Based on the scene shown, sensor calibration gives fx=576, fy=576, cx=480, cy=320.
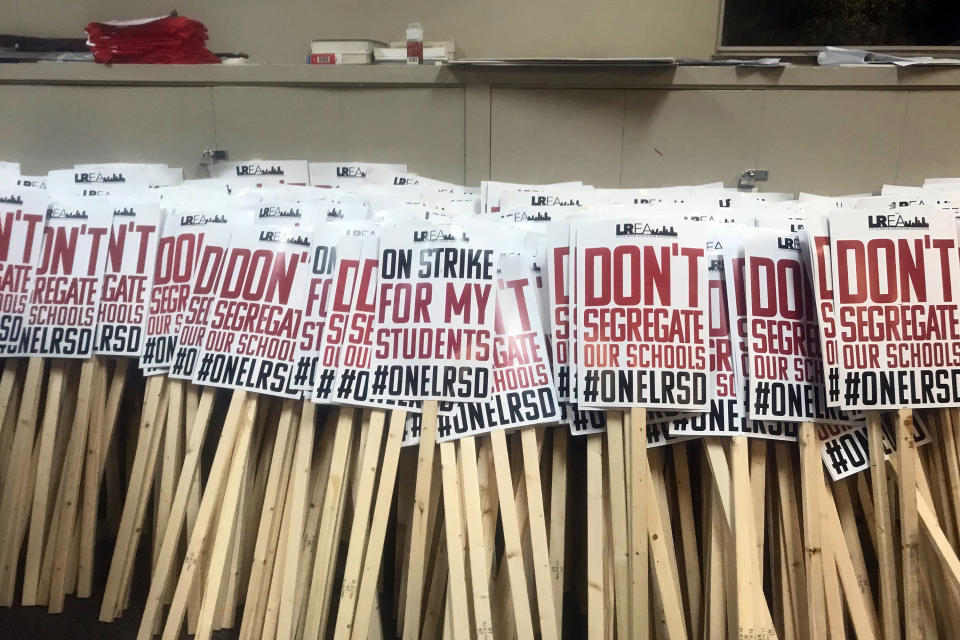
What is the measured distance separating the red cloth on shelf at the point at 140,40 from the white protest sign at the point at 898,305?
7.45 feet

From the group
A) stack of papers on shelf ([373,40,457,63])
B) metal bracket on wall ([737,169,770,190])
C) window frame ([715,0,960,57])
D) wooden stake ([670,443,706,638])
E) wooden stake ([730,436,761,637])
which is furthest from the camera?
window frame ([715,0,960,57])

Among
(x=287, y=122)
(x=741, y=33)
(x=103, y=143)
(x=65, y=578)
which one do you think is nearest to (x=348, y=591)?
(x=65, y=578)

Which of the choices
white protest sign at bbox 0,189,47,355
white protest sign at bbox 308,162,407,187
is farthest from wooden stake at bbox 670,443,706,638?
white protest sign at bbox 0,189,47,355

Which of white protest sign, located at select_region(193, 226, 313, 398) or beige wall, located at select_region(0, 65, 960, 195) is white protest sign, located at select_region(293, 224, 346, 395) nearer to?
white protest sign, located at select_region(193, 226, 313, 398)

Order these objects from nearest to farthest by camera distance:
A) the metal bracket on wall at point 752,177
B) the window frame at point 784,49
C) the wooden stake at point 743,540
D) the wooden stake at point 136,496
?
1. the wooden stake at point 743,540
2. the wooden stake at point 136,496
3. the metal bracket on wall at point 752,177
4. the window frame at point 784,49

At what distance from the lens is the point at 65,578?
1.68 m

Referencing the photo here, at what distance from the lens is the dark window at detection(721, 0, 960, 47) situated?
2.38 meters

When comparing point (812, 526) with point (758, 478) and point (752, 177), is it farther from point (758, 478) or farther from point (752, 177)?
point (752, 177)

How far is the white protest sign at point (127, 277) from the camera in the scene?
5.41ft

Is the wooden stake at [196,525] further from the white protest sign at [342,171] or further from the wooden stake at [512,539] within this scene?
the white protest sign at [342,171]

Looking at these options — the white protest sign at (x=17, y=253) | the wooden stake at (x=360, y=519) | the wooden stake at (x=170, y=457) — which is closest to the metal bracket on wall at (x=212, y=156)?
the white protest sign at (x=17, y=253)

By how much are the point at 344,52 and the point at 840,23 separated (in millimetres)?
2059

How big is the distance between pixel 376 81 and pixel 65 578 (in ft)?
6.14

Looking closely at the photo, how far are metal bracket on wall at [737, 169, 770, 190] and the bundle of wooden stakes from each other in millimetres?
995
